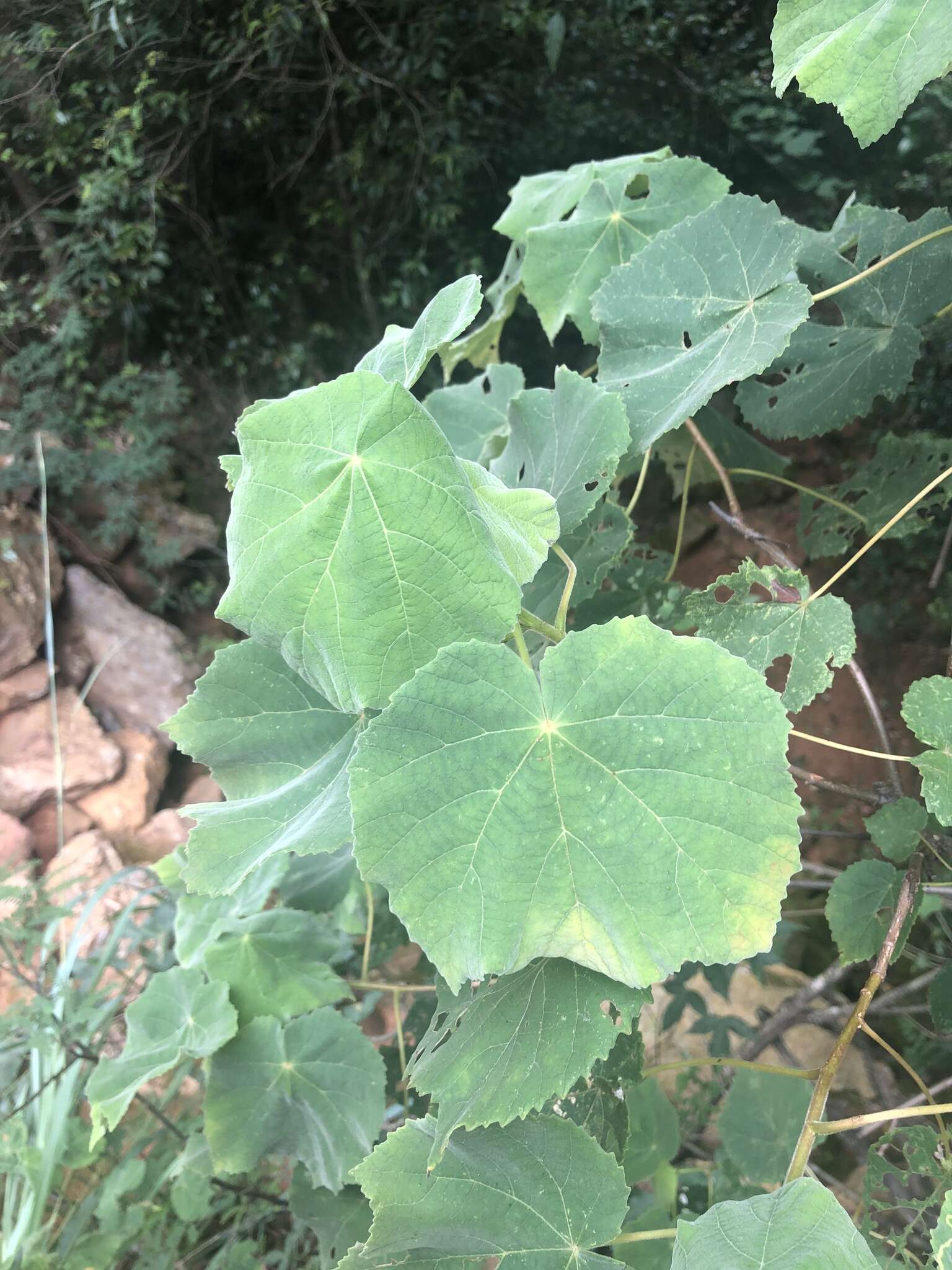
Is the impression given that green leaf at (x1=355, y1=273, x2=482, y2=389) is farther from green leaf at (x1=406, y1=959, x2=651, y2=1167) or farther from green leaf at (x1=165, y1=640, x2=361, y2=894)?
green leaf at (x1=406, y1=959, x2=651, y2=1167)

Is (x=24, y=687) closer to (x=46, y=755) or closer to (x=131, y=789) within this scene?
(x=46, y=755)

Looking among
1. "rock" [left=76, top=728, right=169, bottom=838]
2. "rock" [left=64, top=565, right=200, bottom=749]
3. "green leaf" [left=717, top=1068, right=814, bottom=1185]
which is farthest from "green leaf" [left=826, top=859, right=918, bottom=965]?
"rock" [left=64, top=565, right=200, bottom=749]

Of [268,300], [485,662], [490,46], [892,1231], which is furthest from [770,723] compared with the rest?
[268,300]

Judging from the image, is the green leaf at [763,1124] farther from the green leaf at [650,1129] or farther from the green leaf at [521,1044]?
the green leaf at [521,1044]

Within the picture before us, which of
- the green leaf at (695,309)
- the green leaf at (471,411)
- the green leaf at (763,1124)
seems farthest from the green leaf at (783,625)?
the green leaf at (763,1124)

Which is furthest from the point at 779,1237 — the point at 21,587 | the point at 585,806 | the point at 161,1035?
the point at 21,587

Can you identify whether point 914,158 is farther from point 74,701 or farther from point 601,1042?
point 74,701
